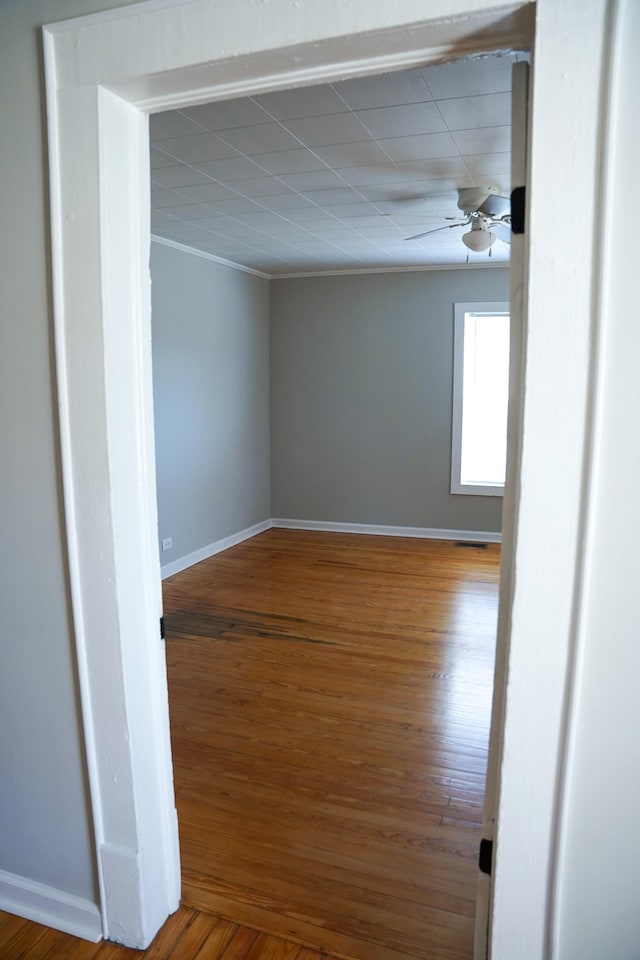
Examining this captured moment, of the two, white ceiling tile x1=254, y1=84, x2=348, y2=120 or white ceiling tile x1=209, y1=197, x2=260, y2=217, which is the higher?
white ceiling tile x1=209, y1=197, x2=260, y2=217

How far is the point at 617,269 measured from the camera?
105 centimetres

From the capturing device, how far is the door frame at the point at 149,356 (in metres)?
1.07

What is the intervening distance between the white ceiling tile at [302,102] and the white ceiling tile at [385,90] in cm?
4

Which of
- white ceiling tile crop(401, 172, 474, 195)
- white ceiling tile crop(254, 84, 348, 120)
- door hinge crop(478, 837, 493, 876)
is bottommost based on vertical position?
door hinge crop(478, 837, 493, 876)

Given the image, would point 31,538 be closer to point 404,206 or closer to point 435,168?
point 435,168

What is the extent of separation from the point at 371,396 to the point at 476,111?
3.65 metres

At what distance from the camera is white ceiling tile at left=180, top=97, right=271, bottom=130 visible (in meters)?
2.29

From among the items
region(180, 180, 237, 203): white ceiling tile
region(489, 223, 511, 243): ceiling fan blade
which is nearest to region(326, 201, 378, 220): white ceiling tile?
region(180, 180, 237, 203): white ceiling tile

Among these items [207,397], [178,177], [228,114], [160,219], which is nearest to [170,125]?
[228,114]

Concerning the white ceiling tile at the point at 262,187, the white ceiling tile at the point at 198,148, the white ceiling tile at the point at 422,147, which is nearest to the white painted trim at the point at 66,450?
the white ceiling tile at the point at 198,148

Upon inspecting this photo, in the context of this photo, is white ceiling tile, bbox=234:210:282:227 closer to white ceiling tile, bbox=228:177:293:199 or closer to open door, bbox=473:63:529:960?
white ceiling tile, bbox=228:177:293:199

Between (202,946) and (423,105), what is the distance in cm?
280

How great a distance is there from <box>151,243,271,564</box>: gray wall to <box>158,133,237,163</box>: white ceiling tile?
1669mm

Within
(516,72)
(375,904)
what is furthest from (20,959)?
(516,72)
